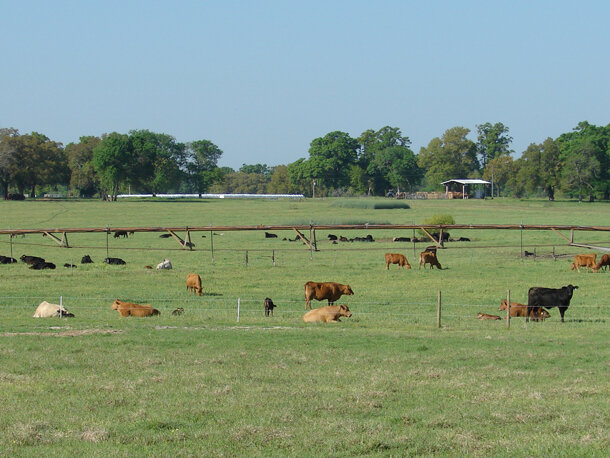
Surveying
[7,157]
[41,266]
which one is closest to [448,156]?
[7,157]

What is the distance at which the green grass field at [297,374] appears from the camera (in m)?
8.82

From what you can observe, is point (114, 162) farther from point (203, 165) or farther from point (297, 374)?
point (297, 374)

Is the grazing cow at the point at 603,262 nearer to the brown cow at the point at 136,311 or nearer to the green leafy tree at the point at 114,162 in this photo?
the brown cow at the point at 136,311

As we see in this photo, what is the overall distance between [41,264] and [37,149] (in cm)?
10069

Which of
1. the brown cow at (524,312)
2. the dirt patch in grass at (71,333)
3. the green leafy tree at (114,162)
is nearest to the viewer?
the dirt patch in grass at (71,333)

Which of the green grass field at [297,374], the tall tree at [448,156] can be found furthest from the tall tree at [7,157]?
the green grass field at [297,374]

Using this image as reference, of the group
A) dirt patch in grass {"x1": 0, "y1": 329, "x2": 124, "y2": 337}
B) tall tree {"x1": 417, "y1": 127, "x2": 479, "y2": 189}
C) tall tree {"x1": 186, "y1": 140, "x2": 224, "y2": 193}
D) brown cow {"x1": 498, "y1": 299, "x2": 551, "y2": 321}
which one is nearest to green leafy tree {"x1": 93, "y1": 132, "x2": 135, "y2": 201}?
tall tree {"x1": 186, "y1": 140, "x2": 224, "y2": 193}

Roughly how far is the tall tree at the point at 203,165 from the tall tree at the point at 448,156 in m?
49.7

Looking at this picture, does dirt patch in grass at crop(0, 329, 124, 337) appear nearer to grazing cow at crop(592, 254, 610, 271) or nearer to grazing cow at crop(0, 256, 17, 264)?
grazing cow at crop(0, 256, 17, 264)

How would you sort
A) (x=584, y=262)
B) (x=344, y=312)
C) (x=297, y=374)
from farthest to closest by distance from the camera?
(x=584, y=262)
(x=344, y=312)
(x=297, y=374)

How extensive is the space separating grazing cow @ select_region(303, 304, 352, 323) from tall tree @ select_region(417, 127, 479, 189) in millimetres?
146806

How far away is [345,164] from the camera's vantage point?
166 meters

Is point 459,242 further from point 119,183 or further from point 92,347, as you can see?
point 119,183

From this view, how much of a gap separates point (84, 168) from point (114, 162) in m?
20.3
